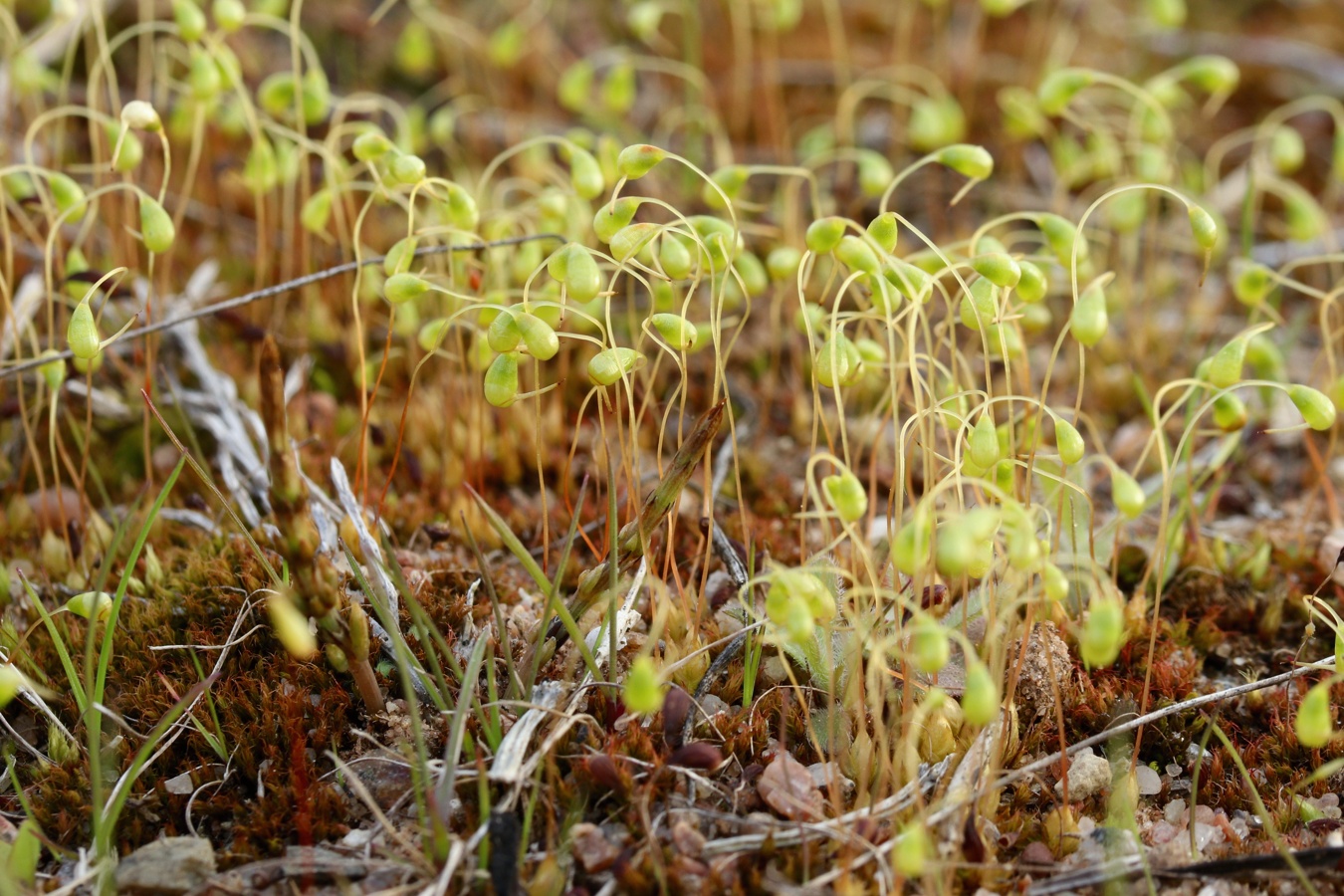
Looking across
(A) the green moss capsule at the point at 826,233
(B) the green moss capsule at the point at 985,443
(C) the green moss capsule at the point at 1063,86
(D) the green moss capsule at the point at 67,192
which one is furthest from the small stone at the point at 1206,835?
(D) the green moss capsule at the point at 67,192

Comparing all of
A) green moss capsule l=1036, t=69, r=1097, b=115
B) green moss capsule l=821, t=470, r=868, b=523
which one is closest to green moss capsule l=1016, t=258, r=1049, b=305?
green moss capsule l=821, t=470, r=868, b=523

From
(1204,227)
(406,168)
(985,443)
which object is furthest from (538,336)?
(1204,227)

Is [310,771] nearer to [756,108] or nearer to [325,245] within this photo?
[325,245]

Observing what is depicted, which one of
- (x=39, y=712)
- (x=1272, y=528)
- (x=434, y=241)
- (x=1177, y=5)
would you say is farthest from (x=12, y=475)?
(x=1177, y=5)

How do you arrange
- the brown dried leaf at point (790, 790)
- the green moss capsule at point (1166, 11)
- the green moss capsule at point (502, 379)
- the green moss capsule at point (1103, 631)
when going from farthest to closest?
the green moss capsule at point (1166, 11), the green moss capsule at point (502, 379), the brown dried leaf at point (790, 790), the green moss capsule at point (1103, 631)

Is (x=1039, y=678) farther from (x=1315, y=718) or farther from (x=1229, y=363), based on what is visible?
(x=1229, y=363)

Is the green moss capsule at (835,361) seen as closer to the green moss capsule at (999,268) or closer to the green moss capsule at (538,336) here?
the green moss capsule at (999,268)
